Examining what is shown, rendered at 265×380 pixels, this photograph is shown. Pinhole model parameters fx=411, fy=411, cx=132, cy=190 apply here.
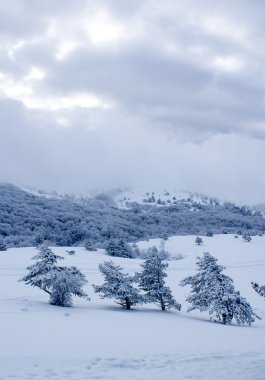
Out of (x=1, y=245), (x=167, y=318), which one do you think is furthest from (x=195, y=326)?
(x=1, y=245)

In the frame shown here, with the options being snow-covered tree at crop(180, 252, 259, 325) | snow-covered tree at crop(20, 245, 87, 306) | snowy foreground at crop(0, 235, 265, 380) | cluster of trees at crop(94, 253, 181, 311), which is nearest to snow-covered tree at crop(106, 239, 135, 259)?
cluster of trees at crop(94, 253, 181, 311)

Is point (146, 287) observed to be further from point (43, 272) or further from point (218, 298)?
point (43, 272)

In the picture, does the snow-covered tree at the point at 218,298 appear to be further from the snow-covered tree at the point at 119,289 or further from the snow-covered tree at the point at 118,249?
the snow-covered tree at the point at 118,249

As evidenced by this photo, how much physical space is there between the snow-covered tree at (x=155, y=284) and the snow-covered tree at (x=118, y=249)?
76.1 feet

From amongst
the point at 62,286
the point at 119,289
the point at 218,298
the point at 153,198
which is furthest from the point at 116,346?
the point at 153,198

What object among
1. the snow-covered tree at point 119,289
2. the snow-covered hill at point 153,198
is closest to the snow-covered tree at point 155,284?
the snow-covered tree at point 119,289

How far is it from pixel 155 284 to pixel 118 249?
970 inches

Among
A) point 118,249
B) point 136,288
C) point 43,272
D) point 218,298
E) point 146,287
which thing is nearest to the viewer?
point 43,272

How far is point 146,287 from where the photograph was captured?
23.0m

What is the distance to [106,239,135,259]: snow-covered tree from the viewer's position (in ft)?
153

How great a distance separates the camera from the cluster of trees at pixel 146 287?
1945cm

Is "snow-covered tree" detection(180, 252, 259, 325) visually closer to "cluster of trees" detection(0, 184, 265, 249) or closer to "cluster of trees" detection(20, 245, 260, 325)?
"cluster of trees" detection(20, 245, 260, 325)

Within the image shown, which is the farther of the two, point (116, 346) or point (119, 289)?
point (119, 289)

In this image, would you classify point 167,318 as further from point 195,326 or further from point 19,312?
point 19,312
